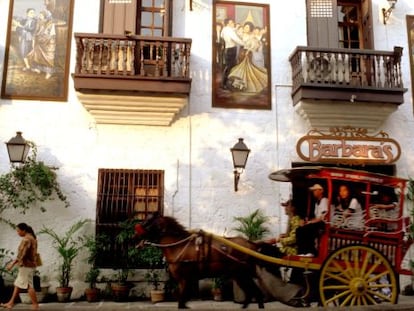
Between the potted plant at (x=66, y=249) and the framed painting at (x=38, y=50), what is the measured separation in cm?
276

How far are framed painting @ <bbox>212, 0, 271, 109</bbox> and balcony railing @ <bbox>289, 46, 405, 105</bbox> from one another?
717mm

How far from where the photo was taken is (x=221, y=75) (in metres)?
10.5

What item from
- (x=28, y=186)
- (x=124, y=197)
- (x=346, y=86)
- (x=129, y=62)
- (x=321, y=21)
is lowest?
(x=124, y=197)

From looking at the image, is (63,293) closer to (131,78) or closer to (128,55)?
(131,78)

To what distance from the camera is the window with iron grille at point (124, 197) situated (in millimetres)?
9656

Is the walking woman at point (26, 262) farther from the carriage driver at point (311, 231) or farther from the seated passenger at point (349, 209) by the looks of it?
the seated passenger at point (349, 209)

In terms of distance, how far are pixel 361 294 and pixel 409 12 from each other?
7785mm

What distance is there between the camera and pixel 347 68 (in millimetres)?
10250

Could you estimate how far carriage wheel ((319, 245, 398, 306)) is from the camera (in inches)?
248

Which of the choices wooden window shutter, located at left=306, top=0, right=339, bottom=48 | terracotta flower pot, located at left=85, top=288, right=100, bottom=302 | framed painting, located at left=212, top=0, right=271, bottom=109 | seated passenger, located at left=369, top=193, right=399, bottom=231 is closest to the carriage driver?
seated passenger, located at left=369, top=193, right=399, bottom=231

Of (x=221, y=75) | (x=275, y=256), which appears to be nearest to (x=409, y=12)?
(x=221, y=75)

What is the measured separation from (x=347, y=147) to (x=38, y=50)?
704cm

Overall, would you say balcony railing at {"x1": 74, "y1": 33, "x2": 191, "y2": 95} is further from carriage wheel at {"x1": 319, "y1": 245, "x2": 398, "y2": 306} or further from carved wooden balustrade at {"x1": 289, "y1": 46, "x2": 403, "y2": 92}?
carriage wheel at {"x1": 319, "y1": 245, "x2": 398, "y2": 306}

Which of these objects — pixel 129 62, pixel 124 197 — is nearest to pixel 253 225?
pixel 124 197
